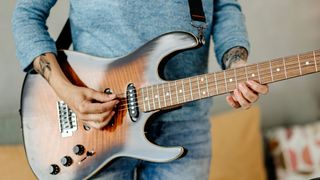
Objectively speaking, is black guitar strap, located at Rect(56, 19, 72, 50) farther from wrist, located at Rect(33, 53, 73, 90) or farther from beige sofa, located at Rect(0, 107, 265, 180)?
beige sofa, located at Rect(0, 107, 265, 180)

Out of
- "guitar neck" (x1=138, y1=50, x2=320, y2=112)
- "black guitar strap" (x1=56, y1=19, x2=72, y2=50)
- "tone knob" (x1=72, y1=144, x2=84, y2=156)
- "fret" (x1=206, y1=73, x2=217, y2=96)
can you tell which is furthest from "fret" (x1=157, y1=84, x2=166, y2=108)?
"black guitar strap" (x1=56, y1=19, x2=72, y2=50)

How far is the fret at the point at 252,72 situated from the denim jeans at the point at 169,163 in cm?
20

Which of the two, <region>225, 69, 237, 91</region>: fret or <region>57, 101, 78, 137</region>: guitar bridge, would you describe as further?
<region>57, 101, 78, 137</region>: guitar bridge

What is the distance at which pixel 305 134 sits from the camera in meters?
1.92

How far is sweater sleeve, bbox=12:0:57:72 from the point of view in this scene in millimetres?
1080

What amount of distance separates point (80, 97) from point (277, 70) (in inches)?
16.2

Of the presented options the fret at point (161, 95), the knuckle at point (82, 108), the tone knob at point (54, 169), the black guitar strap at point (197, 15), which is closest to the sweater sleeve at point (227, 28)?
the black guitar strap at point (197, 15)

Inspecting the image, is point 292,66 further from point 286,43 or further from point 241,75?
point 286,43

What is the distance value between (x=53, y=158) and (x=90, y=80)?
0.65 ft

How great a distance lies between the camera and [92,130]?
1.06 meters

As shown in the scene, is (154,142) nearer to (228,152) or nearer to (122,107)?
(122,107)

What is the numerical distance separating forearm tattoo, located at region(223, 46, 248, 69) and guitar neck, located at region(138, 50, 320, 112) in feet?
0.49

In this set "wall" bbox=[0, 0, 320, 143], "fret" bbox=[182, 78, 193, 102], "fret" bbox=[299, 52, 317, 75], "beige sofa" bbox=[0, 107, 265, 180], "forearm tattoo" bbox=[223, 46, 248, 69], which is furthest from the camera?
"wall" bbox=[0, 0, 320, 143]

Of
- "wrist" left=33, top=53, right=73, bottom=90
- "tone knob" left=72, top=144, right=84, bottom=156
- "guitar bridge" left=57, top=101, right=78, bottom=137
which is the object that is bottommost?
"tone knob" left=72, top=144, right=84, bottom=156
